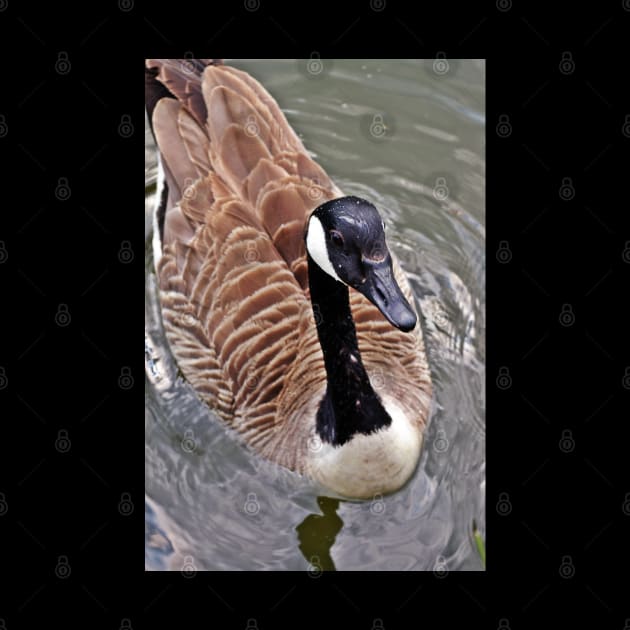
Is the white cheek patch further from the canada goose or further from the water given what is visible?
the water

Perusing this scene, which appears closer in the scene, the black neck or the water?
the black neck

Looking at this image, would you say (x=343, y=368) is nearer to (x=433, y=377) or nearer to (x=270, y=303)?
(x=270, y=303)

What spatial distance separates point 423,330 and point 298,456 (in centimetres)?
157

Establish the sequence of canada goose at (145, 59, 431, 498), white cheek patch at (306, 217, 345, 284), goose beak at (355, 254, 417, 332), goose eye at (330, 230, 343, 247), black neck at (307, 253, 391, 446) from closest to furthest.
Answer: goose beak at (355, 254, 417, 332) < goose eye at (330, 230, 343, 247) < white cheek patch at (306, 217, 345, 284) < black neck at (307, 253, 391, 446) < canada goose at (145, 59, 431, 498)

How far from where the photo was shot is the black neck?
4785 millimetres

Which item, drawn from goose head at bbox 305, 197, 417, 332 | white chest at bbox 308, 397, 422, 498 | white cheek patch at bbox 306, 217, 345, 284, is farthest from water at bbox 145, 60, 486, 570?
goose head at bbox 305, 197, 417, 332

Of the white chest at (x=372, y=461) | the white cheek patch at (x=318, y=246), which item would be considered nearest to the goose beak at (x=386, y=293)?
the white cheek patch at (x=318, y=246)

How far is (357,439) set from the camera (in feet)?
16.1

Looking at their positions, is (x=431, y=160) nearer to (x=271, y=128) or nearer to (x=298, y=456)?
(x=271, y=128)

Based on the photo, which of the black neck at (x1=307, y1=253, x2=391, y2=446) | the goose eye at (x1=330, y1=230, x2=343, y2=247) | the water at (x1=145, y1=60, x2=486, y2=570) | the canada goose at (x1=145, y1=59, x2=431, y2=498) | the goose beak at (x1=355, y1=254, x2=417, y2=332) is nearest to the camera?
the goose beak at (x1=355, y1=254, x2=417, y2=332)

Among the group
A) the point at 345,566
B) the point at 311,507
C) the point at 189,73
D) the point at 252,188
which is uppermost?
the point at 189,73

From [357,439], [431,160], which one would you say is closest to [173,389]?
[357,439]

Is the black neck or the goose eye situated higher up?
the goose eye

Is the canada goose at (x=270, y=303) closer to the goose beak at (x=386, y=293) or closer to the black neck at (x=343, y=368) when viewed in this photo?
the black neck at (x=343, y=368)
